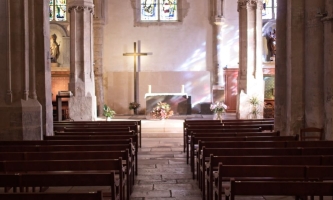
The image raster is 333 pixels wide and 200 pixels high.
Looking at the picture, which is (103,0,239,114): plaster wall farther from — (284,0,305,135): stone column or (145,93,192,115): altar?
(284,0,305,135): stone column

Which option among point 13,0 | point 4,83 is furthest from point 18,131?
point 13,0

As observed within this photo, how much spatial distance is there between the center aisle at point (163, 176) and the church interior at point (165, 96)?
0.10 ft

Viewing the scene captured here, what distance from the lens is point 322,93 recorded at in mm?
8641

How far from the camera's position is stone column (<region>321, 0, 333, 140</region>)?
8125 mm

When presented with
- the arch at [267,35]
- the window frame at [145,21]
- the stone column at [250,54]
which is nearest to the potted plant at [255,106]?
the stone column at [250,54]

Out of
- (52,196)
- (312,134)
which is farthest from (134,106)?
(52,196)

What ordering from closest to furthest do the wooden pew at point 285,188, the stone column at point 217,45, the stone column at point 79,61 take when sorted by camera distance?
the wooden pew at point 285,188
the stone column at point 79,61
the stone column at point 217,45

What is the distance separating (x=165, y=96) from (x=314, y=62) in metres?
10.1

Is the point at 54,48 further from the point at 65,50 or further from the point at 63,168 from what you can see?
the point at 63,168

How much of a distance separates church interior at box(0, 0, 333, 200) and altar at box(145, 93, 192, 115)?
1.9 inches

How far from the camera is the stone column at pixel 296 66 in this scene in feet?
29.3

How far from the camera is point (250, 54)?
50.1ft

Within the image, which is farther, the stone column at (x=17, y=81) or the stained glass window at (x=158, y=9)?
the stained glass window at (x=158, y=9)

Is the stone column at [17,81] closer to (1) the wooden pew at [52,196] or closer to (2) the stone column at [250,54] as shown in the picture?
(1) the wooden pew at [52,196]
